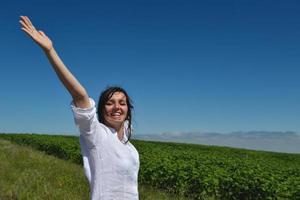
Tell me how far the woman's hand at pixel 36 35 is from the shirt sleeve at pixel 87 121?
421 mm

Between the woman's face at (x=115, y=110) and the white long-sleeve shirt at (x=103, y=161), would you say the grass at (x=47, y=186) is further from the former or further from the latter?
the white long-sleeve shirt at (x=103, y=161)

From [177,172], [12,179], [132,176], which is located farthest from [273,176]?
[132,176]

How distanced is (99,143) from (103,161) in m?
0.12

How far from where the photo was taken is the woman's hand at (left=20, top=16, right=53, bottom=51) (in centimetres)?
301

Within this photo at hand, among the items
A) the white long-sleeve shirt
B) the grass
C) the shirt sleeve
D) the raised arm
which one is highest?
the raised arm

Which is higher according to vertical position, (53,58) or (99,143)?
(53,58)

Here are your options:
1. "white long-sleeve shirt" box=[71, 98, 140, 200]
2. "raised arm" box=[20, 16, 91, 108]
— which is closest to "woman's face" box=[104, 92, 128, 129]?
"white long-sleeve shirt" box=[71, 98, 140, 200]

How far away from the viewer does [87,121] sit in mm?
3215

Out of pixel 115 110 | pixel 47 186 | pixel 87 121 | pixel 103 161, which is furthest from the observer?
pixel 47 186

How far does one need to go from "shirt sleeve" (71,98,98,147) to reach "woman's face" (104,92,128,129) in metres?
0.28

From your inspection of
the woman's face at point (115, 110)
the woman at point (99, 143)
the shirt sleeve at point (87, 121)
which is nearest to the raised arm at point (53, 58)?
the woman at point (99, 143)

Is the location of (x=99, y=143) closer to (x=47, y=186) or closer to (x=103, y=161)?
(x=103, y=161)

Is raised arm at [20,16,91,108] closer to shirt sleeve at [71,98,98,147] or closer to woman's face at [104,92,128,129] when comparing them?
shirt sleeve at [71,98,98,147]

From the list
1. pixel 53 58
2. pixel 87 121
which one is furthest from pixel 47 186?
pixel 53 58
